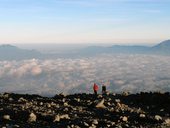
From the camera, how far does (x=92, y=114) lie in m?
27.1

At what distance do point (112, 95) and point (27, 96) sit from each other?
29.6ft

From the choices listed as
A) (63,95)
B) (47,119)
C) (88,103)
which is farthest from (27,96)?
(47,119)

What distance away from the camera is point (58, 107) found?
1156 inches

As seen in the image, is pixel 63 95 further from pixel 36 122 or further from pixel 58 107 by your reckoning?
pixel 36 122

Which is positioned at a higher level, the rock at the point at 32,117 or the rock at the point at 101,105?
the rock at the point at 32,117

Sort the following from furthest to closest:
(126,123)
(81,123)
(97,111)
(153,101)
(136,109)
A: (153,101) < (136,109) < (97,111) < (126,123) < (81,123)

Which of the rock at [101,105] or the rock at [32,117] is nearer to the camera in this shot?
the rock at [32,117]

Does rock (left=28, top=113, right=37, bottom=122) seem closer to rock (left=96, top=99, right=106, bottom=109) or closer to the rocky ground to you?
the rocky ground

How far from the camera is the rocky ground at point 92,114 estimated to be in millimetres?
22594

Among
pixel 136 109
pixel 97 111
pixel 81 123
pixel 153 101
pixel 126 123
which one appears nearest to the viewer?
pixel 81 123

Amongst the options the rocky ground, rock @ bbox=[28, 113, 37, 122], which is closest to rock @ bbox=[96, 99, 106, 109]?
the rocky ground

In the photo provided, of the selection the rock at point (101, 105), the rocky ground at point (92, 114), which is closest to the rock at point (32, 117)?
the rocky ground at point (92, 114)

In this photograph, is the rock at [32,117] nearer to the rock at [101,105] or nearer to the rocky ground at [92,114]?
the rocky ground at [92,114]

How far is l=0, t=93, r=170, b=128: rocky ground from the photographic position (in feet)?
74.1
